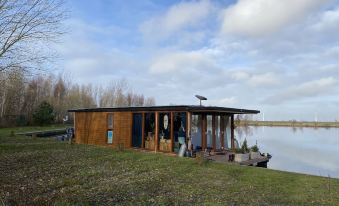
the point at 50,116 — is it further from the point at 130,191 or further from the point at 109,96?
the point at 130,191

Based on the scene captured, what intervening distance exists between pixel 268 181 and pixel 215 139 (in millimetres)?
7286

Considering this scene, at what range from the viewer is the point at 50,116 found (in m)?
40.3

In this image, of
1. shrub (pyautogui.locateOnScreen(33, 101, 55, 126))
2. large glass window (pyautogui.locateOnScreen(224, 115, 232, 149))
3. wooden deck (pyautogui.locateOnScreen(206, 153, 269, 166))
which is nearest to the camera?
wooden deck (pyautogui.locateOnScreen(206, 153, 269, 166))

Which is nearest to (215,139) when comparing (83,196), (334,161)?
(334,161)

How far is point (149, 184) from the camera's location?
8.73 meters

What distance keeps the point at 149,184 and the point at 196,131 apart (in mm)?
7823

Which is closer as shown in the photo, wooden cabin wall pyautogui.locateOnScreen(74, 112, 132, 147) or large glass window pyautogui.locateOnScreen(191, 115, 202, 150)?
large glass window pyautogui.locateOnScreen(191, 115, 202, 150)

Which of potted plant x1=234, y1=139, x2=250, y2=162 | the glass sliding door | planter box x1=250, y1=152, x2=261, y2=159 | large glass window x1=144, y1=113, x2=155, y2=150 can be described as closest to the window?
the glass sliding door

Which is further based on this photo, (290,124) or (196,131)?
(290,124)

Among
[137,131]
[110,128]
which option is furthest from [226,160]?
[110,128]

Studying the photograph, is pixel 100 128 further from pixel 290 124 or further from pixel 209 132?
pixel 290 124

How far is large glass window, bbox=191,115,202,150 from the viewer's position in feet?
53.0

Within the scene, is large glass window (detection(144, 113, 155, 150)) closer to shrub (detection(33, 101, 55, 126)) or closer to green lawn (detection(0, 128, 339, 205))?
green lawn (detection(0, 128, 339, 205))

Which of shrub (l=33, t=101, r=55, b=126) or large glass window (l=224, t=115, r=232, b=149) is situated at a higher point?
shrub (l=33, t=101, r=55, b=126)
